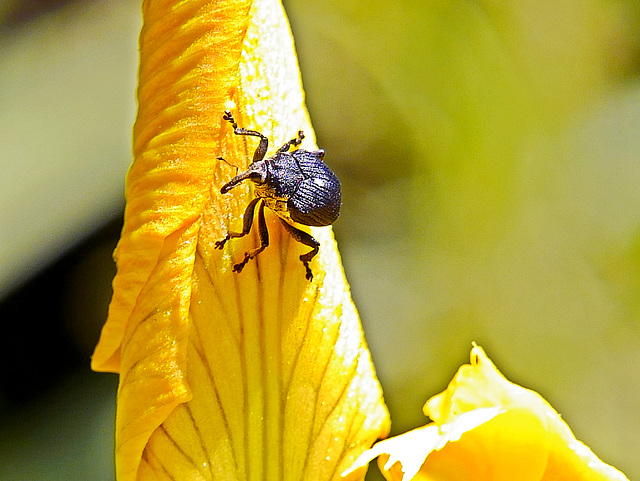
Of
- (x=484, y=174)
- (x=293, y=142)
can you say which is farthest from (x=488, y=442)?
(x=484, y=174)

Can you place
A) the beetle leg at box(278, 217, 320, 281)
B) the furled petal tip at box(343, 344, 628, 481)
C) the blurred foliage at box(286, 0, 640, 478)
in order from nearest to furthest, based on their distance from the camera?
1. the furled petal tip at box(343, 344, 628, 481)
2. the beetle leg at box(278, 217, 320, 281)
3. the blurred foliage at box(286, 0, 640, 478)

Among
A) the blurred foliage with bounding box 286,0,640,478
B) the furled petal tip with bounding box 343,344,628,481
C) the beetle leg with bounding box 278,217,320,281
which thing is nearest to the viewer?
the furled petal tip with bounding box 343,344,628,481

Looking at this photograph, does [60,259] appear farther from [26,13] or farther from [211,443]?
[211,443]

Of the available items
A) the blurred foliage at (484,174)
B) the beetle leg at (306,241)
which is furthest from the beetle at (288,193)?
the blurred foliage at (484,174)

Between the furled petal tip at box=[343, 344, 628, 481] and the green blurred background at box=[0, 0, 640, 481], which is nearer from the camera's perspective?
the furled petal tip at box=[343, 344, 628, 481]

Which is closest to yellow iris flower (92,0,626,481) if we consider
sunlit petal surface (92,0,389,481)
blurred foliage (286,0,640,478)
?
sunlit petal surface (92,0,389,481)

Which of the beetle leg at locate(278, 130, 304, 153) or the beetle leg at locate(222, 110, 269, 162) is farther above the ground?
the beetle leg at locate(222, 110, 269, 162)

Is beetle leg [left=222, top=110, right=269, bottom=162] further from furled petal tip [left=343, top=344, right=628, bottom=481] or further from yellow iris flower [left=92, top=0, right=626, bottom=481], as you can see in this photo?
furled petal tip [left=343, top=344, right=628, bottom=481]
